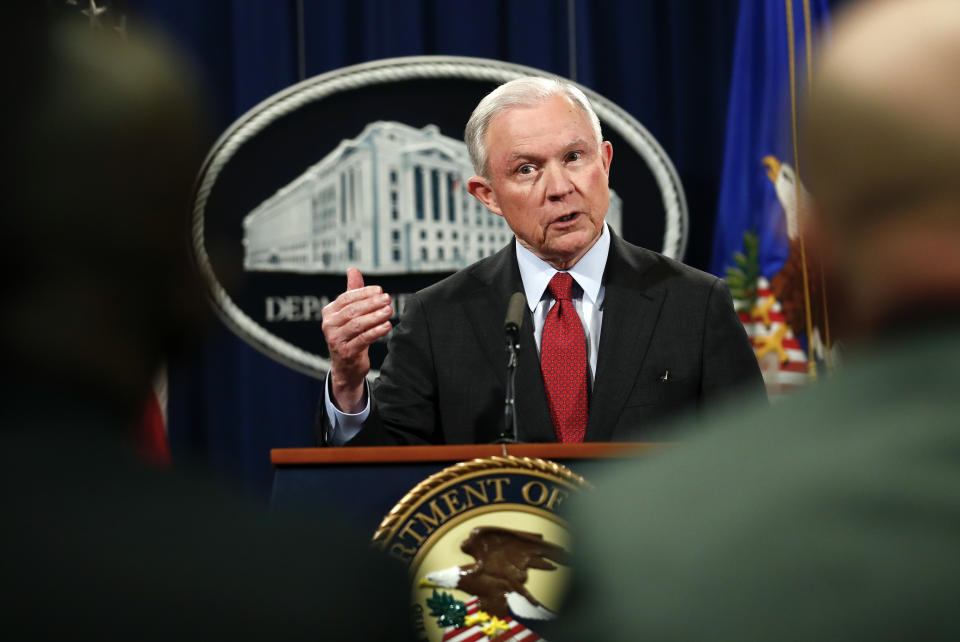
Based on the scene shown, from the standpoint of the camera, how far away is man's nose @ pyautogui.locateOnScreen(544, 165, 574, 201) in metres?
2.48

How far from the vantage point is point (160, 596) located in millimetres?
544

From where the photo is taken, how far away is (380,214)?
4023 millimetres

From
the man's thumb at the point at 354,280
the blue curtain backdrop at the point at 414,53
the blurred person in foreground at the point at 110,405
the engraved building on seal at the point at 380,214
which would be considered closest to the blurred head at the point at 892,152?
the blurred person in foreground at the point at 110,405

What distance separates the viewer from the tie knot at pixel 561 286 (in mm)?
2443

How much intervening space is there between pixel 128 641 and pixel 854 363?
404mm

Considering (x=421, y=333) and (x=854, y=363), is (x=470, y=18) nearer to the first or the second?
(x=421, y=333)

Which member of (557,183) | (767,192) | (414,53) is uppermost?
(414,53)

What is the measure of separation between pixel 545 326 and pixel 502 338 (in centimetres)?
10

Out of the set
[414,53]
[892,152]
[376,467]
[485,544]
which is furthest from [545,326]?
[414,53]

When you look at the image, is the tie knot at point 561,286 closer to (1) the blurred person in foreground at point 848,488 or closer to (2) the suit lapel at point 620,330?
(2) the suit lapel at point 620,330

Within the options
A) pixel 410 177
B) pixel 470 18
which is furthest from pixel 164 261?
pixel 470 18

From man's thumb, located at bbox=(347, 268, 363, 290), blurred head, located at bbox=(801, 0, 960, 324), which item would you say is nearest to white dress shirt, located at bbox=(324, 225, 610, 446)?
man's thumb, located at bbox=(347, 268, 363, 290)

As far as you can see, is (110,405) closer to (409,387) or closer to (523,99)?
(409,387)

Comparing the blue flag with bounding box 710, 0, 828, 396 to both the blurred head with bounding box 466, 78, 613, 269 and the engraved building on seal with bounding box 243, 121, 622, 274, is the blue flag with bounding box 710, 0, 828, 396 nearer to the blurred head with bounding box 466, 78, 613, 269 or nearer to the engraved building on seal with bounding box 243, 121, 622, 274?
the engraved building on seal with bounding box 243, 121, 622, 274
